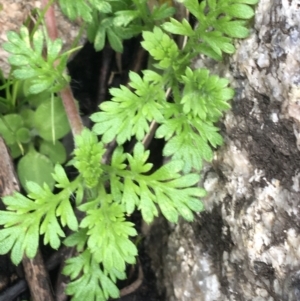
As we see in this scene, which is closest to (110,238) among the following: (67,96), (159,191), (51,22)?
(159,191)

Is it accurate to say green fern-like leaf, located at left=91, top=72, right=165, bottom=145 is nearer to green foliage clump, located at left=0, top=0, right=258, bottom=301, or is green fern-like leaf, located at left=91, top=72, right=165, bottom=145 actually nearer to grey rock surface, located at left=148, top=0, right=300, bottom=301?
green foliage clump, located at left=0, top=0, right=258, bottom=301

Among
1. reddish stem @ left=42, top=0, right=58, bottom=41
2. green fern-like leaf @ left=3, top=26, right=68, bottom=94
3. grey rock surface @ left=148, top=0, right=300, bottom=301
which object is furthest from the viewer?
reddish stem @ left=42, top=0, right=58, bottom=41

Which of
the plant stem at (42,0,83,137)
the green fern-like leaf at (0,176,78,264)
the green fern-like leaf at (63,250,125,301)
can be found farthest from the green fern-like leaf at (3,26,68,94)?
the green fern-like leaf at (63,250,125,301)

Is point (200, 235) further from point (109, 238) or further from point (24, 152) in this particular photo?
point (24, 152)

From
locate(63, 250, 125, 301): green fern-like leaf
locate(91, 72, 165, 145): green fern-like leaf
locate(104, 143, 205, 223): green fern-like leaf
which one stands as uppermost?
locate(91, 72, 165, 145): green fern-like leaf

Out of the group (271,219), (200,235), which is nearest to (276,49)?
(271,219)

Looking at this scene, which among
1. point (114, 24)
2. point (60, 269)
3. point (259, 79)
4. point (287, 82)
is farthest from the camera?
point (60, 269)
